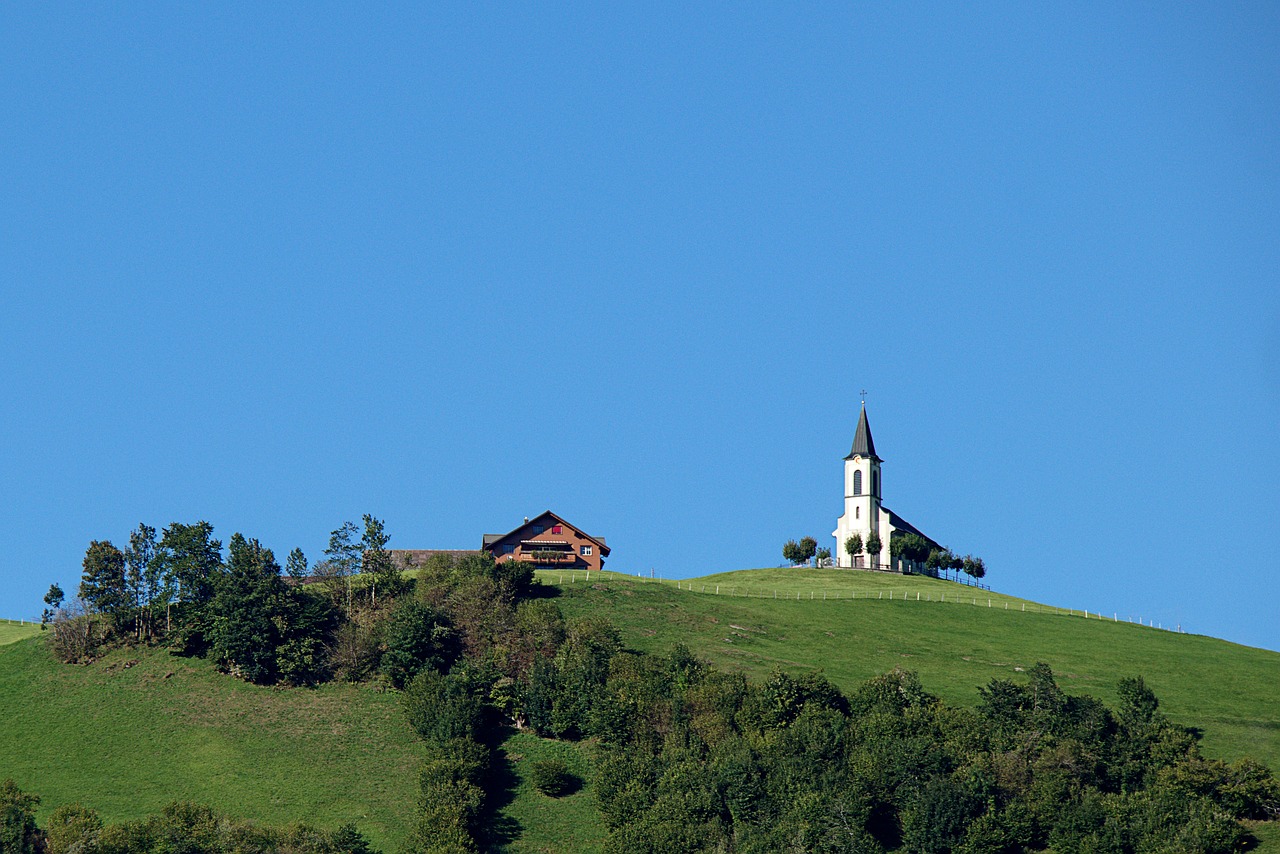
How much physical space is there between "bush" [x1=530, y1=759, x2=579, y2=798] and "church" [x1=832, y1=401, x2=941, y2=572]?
92.7 meters

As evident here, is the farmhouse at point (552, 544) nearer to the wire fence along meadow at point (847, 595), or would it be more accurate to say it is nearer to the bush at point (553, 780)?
the wire fence along meadow at point (847, 595)

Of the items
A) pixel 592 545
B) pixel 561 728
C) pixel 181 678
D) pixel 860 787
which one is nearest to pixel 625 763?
pixel 561 728

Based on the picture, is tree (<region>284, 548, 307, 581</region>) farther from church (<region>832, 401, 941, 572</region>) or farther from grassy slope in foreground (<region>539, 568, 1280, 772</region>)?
church (<region>832, 401, 941, 572</region>)

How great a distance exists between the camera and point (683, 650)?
345 feet

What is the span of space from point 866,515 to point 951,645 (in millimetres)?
64551

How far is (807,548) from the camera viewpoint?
594ft

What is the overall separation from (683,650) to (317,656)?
26113 mm

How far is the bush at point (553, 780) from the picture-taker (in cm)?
9250

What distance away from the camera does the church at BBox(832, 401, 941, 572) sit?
183 m

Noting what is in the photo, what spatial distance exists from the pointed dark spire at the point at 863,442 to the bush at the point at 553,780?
107 metres

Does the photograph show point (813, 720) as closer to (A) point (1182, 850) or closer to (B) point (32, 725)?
(A) point (1182, 850)

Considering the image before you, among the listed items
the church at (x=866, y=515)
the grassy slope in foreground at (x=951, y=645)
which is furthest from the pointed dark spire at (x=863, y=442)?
the grassy slope in foreground at (x=951, y=645)

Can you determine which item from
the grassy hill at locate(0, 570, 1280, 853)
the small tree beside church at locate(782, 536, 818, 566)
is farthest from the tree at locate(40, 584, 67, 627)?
the small tree beside church at locate(782, 536, 818, 566)

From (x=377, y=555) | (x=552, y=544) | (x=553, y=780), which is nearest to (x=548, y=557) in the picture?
(x=552, y=544)
